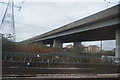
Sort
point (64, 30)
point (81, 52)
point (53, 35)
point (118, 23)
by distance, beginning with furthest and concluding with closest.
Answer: point (53, 35)
point (64, 30)
point (81, 52)
point (118, 23)

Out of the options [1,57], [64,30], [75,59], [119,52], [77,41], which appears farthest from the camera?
[77,41]

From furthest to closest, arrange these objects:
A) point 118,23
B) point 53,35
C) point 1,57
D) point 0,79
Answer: point 53,35
point 118,23
point 1,57
point 0,79

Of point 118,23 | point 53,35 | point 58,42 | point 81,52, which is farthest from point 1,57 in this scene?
point 58,42

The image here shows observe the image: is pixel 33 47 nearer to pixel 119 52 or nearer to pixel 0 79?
pixel 119 52

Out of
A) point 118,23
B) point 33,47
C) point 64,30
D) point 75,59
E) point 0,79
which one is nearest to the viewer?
point 0,79

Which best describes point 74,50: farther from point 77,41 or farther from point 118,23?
point 118,23

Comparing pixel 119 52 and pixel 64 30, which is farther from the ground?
pixel 64 30

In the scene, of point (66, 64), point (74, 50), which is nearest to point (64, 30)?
point (74, 50)

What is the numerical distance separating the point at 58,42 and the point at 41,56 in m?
38.0

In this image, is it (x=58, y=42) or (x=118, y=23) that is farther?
(x=58, y=42)

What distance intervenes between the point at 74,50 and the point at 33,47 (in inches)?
524

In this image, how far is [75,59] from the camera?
36.9m

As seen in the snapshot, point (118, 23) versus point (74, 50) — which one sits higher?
point (118, 23)

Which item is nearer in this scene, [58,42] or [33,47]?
[33,47]
